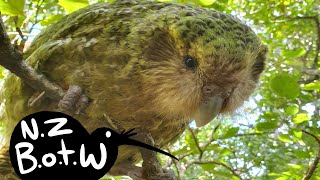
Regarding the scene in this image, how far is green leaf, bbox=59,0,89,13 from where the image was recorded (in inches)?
68.1

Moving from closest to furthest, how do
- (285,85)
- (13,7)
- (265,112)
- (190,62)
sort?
(190,62) → (13,7) → (285,85) → (265,112)

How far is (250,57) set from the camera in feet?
4.86

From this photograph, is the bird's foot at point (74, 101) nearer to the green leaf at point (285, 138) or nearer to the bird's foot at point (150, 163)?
the bird's foot at point (150, 163)

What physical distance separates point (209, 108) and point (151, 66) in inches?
9.1

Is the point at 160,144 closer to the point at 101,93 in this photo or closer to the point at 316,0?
the point at 101,93

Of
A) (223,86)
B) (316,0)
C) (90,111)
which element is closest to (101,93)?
(90,111)

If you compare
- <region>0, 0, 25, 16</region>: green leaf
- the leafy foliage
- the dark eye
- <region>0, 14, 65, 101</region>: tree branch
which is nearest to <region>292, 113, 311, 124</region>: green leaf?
the leafy foliage

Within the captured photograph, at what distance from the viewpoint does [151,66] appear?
1.44m

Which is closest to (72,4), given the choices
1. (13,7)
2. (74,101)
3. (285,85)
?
(13,7)

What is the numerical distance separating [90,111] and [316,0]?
9.41ft

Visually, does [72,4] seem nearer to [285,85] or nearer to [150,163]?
[150,163]

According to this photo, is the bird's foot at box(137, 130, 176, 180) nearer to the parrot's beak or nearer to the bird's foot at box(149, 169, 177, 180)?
the bird's foot at box(149, 169, 177, 180)

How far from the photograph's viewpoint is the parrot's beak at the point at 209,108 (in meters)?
1.41

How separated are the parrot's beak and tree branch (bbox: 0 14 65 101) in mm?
448
